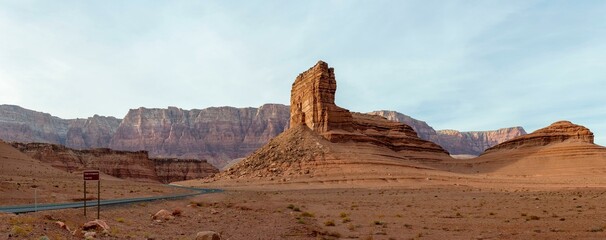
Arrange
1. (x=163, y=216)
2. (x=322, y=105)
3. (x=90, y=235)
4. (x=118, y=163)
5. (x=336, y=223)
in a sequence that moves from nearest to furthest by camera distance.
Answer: (x=90, y=235) < (x=163, y=216) < (x=336, y=223) < (x=322, y=105) < (x=118, y=163)

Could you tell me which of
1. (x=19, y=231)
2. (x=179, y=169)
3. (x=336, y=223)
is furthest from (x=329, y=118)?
(x=19, y=231)

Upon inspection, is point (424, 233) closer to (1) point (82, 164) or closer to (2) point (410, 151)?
(2) point (410, 151)

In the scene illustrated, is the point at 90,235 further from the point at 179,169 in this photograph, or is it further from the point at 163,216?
the point at 179,169

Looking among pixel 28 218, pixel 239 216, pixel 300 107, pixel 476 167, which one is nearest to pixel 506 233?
pixel 239 216

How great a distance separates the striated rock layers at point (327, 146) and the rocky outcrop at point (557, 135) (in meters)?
21.1

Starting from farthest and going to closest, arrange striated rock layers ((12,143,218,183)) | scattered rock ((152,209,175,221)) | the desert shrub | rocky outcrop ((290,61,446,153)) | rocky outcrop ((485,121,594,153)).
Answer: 1. striated rock layers ((12,143,218,183))
2. rocky outcrop ((485,121,594,153))
3. rocky outcrop ((290,61,446,153))
4. scattered rock ((152,209,175,221))
5. the desert shrub

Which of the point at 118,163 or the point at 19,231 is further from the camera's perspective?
the point at 118,163

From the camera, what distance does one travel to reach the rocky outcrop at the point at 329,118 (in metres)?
85.6

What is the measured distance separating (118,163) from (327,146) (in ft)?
214

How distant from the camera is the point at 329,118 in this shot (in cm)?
8588

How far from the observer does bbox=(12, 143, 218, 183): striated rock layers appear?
10462 centimetres

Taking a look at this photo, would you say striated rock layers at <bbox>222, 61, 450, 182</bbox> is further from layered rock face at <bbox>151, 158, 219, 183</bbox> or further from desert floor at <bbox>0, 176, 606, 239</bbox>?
layered rock face at <bbox>151, 158, 219, 183</bbox>

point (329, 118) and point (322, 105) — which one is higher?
point (322, 105)

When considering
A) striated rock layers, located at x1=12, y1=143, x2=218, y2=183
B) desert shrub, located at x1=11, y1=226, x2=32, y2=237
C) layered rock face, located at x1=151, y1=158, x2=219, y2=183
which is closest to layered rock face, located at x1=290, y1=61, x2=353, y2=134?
striated rock layers, located at x1=12, y1=143, x2=218, y2=183
